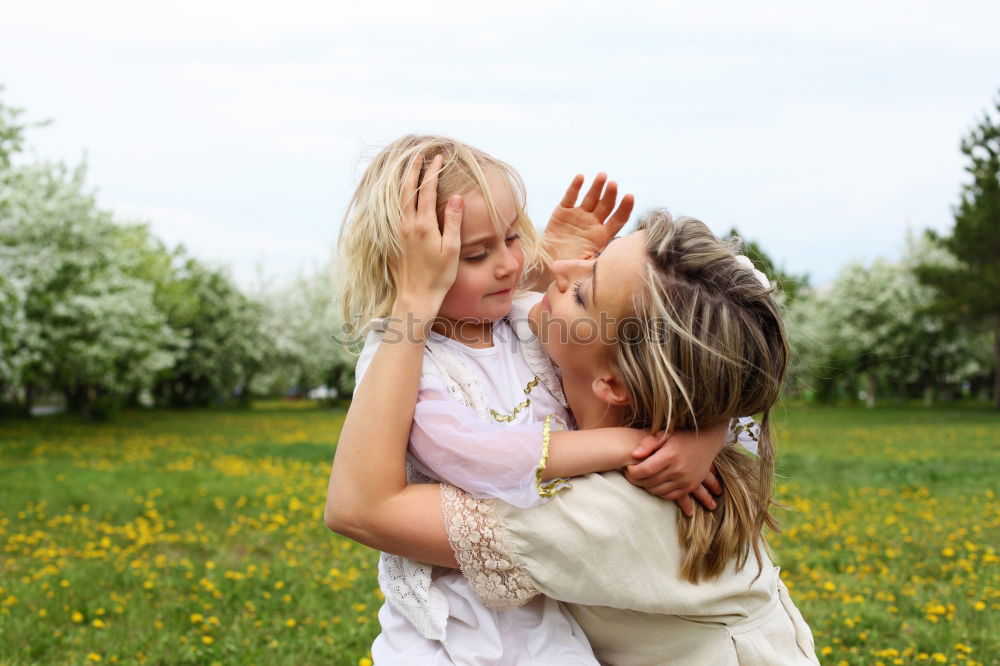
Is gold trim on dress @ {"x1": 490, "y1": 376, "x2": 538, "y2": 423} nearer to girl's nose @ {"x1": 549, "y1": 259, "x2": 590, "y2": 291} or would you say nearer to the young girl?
the young girl

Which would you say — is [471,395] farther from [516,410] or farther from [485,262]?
[485,262]

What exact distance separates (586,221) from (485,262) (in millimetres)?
707

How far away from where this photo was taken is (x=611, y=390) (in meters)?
2.16

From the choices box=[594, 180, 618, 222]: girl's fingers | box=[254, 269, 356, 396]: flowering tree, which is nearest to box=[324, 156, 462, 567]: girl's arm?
box=[594, 180, 618, 222]: girl's fingers

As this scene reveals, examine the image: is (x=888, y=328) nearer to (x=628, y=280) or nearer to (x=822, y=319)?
(x=822, y=319)

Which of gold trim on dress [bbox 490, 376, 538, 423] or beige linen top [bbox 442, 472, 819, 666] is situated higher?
gold trim on dress [bbox 490, 376, 538, 423]

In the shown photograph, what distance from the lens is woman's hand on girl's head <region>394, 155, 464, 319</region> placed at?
6.89 ft

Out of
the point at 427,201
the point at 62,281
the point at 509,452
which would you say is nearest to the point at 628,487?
the point at 509,452

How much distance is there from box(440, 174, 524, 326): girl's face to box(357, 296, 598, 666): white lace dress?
0.49ft

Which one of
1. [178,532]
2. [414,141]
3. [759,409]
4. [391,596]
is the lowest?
[178,532]

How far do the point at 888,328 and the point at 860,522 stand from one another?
35312mm

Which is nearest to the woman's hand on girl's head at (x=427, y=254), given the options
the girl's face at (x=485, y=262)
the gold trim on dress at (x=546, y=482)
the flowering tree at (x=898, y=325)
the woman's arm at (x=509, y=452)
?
the girl's face at (x=485, y=262)

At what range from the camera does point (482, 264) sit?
2.32 meters

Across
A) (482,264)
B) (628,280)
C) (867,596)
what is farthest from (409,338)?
(867,596)
